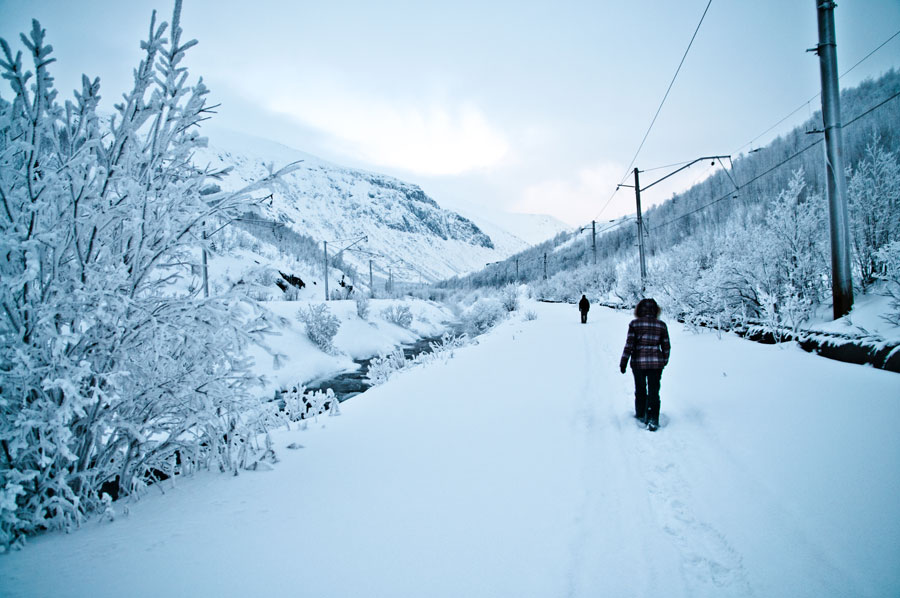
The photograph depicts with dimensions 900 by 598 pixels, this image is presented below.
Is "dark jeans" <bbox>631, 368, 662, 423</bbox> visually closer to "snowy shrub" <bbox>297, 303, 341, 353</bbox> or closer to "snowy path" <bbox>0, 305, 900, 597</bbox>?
"snowy path" <bbox>0, 305, 900, 597</bbox>

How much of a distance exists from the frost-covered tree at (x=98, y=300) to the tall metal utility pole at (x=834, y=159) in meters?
9.26

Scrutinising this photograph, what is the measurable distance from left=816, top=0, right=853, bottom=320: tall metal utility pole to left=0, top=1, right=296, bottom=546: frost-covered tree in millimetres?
9259

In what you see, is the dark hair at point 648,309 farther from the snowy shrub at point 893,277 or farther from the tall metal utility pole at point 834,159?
the tall metal utility pole at point 834,159

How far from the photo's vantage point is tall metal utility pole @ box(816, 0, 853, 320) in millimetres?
6730

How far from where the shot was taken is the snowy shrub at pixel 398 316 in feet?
88.9

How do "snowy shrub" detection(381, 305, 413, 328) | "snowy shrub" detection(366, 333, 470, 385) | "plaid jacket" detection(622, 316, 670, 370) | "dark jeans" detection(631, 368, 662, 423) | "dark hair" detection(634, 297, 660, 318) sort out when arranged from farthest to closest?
"snowy shrub" detection(381, 305, 413, 328)
"snowy shrub" detection(366, 333, 470, 385)
"dark hair" detection(634, 297, 660, 318)
"plaid jacket" detection(622, 316, 670, 370)
"dark jeans" detection(631, 368, 662, 423)

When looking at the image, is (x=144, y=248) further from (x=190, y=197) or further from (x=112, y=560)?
(x=112, y=560)

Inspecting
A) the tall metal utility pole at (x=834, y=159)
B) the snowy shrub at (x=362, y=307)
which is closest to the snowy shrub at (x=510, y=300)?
the snowy shrub at (x=362, y=307)

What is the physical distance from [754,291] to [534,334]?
720 cm

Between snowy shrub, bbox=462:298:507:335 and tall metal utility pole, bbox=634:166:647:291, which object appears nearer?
tall metal utility pole, bbox=634:166:647:291

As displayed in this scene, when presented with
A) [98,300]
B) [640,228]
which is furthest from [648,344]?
[640,228]

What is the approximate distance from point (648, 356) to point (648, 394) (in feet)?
1.55

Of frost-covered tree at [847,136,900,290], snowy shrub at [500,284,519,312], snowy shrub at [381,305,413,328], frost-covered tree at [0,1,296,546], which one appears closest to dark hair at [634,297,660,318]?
frost-covered tree at [0,1,296,546]

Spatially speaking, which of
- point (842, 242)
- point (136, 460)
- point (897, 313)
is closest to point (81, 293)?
point (136, 460)
